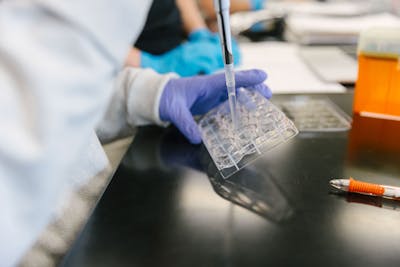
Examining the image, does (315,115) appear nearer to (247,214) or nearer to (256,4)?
(247,214)

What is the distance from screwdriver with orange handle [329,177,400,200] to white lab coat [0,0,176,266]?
11.7 inches

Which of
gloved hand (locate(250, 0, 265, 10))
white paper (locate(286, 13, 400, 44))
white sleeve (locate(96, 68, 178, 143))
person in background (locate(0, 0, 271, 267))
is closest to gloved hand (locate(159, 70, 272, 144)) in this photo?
white sleeve (locate(96, 68, 178, 143))

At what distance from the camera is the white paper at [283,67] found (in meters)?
0.90

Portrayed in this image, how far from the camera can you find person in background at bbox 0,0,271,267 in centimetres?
32

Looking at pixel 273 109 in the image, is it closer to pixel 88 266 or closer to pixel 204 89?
pixel 204 89

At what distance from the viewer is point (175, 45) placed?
1.30 meters

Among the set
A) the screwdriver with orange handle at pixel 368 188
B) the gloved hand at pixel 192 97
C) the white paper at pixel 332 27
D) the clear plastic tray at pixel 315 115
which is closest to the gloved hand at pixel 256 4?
the white paper at pixel 332 27

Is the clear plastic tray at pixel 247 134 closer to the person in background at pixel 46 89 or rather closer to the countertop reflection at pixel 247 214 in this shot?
the countertop reflection at pixel 247 214

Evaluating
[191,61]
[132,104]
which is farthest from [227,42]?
[191,61]

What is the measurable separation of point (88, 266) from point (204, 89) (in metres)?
0.39

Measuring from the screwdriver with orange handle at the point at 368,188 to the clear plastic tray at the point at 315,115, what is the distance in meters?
0.20

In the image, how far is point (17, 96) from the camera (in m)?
0.32

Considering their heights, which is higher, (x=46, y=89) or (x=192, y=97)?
(x=46, y=89)

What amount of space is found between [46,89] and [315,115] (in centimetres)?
52
